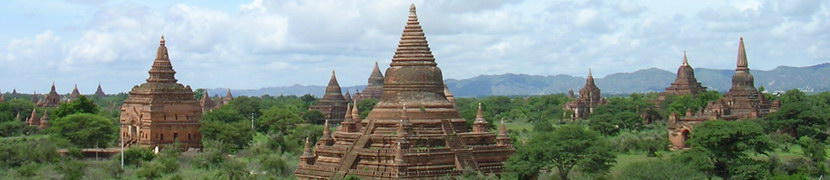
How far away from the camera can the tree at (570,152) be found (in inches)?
1674

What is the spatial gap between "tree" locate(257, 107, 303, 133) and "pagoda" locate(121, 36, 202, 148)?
63.1 feet

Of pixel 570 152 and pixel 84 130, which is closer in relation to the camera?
pixel 570 152

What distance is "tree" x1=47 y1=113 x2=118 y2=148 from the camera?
2645 inches

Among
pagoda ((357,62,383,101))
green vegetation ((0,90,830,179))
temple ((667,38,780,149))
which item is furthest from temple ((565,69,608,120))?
temple ((667,38,780,149))

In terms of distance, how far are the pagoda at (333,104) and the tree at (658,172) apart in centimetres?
6046

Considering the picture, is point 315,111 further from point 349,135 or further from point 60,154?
point 349,135

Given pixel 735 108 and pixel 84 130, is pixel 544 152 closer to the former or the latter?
pixel 84 130

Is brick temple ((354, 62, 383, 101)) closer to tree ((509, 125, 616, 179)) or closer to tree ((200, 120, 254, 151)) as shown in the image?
tree ((200, 120, 254, 151))

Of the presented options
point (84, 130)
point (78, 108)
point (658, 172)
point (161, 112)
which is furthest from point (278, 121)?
point (658, 172)

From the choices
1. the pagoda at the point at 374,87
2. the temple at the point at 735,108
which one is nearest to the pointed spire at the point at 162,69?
the temple at the point at 735,108

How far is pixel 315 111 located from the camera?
338 ft

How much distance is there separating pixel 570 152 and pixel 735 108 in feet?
143

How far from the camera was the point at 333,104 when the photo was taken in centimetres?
10319

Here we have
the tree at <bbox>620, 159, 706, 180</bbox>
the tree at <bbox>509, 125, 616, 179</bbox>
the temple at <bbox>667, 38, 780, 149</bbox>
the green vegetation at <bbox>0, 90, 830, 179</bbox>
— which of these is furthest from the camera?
the temple at <bbox>667, 38, 780, 149</bbox>
